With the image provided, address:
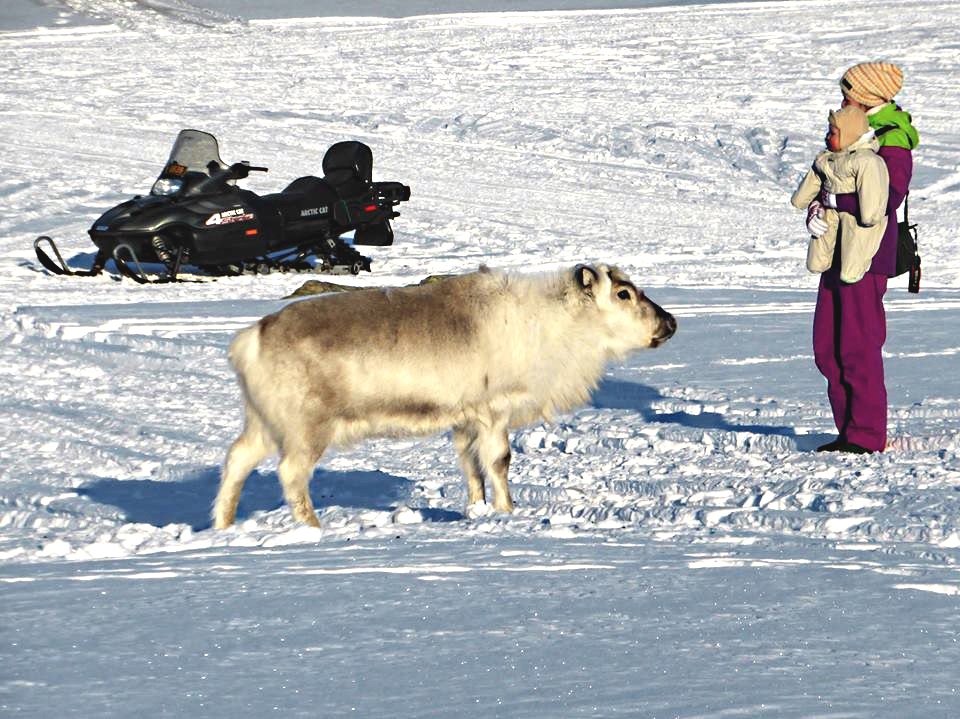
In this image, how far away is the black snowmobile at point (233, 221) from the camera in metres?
13.7

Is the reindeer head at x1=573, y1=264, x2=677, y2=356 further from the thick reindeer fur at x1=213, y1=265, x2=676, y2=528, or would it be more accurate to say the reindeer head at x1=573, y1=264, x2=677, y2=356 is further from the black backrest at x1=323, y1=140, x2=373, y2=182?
the black backrest at x1=323, y1=140, x2=373, y2=182

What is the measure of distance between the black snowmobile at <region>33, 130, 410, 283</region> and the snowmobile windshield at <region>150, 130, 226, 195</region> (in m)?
0.01

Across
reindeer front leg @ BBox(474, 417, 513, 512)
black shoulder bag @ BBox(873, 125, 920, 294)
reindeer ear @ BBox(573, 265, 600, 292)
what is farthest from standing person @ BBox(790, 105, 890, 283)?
reindeer front leg @ BBox(474, 417, 513, 512)

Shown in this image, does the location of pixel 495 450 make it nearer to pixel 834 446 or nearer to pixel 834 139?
pixel 834 446

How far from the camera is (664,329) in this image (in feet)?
20.6

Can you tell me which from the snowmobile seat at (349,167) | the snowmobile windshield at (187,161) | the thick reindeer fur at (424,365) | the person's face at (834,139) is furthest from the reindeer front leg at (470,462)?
the snowmobile seat at (349,167)

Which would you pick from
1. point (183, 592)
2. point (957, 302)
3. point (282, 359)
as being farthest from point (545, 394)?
point (957, 302)

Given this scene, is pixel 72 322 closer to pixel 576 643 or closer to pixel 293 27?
pixel 576 643

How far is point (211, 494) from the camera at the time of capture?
6.96 meters

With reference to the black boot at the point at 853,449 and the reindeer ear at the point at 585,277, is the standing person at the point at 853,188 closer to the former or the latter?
the black boot at the point at 853,449

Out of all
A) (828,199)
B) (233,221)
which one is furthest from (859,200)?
(233,221)

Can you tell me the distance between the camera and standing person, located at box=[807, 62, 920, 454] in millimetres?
6223

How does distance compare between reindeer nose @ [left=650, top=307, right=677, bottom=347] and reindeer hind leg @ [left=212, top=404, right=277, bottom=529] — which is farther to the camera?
reindeer nose @ [left=650, top=307, right=677, bottom=347]

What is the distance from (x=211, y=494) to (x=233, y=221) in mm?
7274
